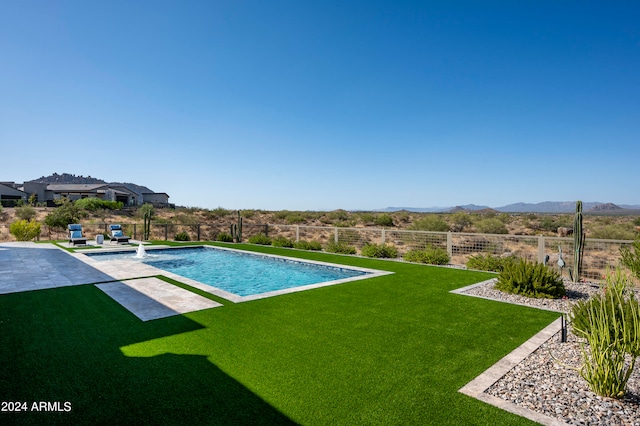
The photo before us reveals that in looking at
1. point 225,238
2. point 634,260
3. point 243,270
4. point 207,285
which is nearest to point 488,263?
point 634,260

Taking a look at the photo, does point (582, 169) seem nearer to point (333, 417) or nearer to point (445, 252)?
point (445, 252)

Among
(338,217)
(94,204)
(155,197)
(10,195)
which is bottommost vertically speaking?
(338,217)

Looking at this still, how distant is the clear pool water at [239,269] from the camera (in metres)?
8.80

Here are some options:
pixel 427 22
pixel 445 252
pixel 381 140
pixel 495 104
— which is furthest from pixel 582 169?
pixel 445 252

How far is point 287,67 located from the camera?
654 inches

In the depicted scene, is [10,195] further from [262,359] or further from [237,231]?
[262,359]

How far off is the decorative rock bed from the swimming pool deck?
4462mm

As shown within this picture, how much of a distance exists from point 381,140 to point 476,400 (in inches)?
911

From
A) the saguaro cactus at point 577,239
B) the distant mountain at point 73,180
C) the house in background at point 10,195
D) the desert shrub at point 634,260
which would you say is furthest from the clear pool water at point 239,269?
the distant mountain at point 73,180

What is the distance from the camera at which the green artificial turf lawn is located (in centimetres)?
254

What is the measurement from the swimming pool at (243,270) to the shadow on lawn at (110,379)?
2431 millimetres

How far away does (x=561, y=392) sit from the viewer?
290cm

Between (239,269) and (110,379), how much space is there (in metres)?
7.90

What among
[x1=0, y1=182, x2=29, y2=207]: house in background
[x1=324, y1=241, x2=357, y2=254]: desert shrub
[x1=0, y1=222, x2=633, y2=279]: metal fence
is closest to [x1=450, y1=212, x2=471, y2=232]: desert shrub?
[x1=0, y1=222, x2=633, y2=279]: metal fence
